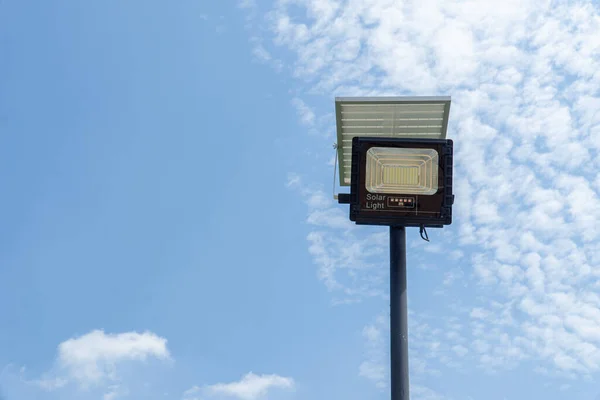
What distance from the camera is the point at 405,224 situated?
784 cm

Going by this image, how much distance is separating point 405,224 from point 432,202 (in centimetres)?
41

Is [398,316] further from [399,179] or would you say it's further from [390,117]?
[390,117]

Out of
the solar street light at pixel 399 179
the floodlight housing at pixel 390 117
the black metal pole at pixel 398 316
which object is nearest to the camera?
the black metal pole at pixel 398 316

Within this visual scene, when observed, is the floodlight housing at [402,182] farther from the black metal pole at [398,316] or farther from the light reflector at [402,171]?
the black metal pole at [398,316]

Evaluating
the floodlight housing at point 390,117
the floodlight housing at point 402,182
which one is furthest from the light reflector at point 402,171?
the floodlight housing at point 390,117

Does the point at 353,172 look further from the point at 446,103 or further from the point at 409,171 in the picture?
the point at 446,103

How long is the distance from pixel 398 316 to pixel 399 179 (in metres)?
1.61

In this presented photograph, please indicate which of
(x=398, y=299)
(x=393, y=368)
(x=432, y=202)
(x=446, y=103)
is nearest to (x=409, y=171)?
(x=432, y=202)

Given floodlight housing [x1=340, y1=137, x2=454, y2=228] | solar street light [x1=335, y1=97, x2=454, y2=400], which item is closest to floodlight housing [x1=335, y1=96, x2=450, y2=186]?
solar street light [x1=335, y1=97, x2=454, y2=400]

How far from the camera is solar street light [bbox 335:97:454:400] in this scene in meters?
7.75

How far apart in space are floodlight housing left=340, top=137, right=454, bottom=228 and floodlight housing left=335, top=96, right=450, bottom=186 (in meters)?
0.36

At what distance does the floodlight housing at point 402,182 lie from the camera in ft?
25.5

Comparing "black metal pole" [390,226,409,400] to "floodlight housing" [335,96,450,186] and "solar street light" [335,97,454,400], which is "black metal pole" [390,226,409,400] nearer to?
"solar street light" [335,97,454,400]

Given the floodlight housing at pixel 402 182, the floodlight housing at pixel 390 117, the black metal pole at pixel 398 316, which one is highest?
the floodlight housing at pixel 390 117
